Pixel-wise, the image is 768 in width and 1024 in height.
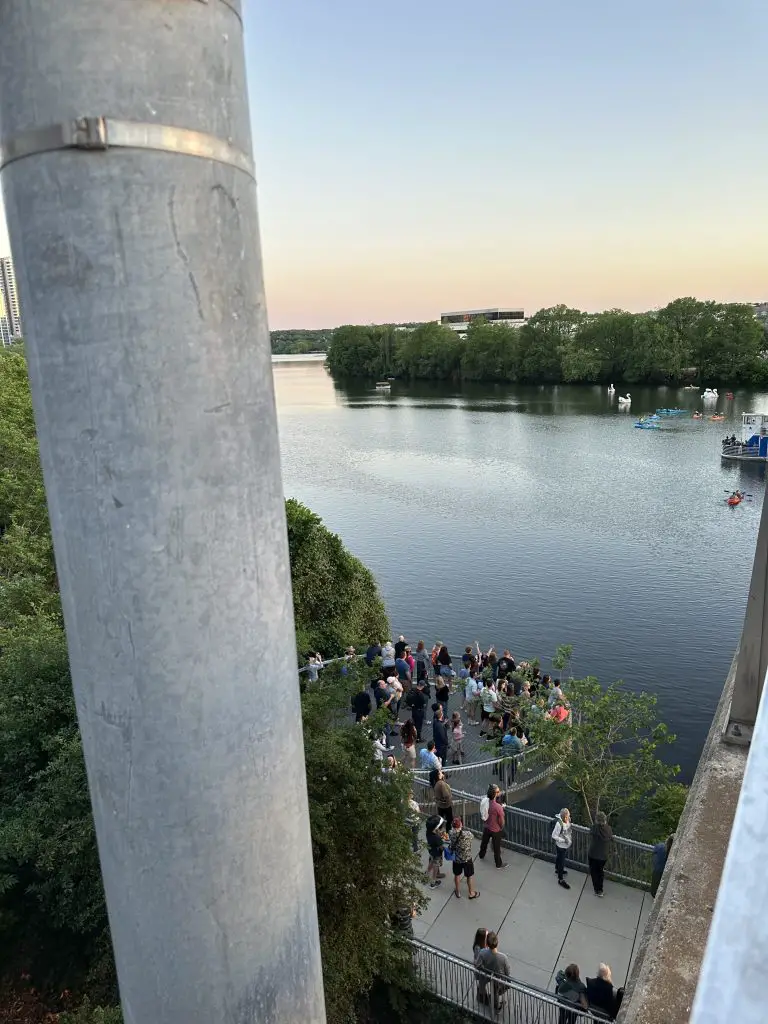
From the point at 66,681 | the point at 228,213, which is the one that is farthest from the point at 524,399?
the point at 228,213

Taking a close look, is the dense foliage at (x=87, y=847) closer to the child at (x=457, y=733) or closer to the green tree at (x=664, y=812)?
the green tree at (x=664, y=812)

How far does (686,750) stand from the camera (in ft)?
56.4

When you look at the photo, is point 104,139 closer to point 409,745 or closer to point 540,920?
point 540,920

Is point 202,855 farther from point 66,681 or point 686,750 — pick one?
point 686,750

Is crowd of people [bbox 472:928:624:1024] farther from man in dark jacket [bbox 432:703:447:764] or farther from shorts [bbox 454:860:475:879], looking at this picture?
man in dark jacket [bbox 432:703:447:764]

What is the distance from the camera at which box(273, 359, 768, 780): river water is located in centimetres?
2277

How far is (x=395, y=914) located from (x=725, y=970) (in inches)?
311

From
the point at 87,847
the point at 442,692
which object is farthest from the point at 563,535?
the point at 87,847

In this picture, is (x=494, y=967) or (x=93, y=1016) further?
(x=494, y=967)

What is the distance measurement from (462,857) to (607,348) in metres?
101

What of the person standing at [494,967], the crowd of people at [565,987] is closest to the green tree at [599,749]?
the crowd of people at [565,987]

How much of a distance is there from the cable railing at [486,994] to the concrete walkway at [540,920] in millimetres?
495

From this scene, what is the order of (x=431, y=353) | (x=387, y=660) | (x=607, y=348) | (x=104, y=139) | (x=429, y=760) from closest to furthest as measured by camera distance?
(x=104, y=139), (x=429, y=760), (x=387, y=660), (x=607, y=348), (x=431, y=353)

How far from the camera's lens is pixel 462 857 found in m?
9.29
